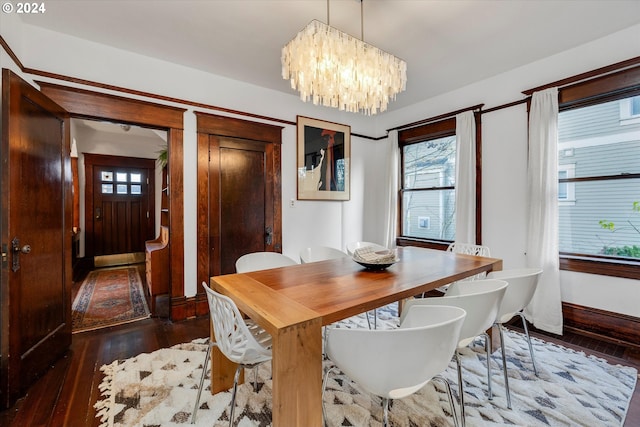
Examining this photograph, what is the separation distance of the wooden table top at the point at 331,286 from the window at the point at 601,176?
3.94 ft

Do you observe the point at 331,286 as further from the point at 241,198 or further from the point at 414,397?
the point at 241,198

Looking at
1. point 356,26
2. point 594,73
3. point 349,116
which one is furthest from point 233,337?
point 349,116

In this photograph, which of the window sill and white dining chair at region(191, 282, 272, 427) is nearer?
white dining chair at region(191, 282, 272, 427)

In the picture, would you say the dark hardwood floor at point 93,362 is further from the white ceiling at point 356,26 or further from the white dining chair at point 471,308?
the white ceiling at point 356,26

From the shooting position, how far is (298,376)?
1139 mm

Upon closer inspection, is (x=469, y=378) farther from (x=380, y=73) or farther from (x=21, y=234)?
(x=21, y=234)

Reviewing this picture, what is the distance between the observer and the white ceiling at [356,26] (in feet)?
7.06

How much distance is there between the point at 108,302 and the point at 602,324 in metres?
5.38

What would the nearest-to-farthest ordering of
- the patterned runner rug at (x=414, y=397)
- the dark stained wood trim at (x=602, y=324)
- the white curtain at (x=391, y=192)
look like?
the patterned runner rug at (x=414, y=397), the dark stained wood trim at (x=602, y=324), the white curtain at (x=391, y=192)

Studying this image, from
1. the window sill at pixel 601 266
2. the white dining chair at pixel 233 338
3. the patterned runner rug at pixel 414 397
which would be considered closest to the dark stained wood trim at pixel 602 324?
the window sill at pixel 601 266

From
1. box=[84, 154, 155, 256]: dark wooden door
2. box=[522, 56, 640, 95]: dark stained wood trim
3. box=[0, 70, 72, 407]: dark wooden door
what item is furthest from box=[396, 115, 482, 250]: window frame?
box=[84, 154, 155, 256]: dark wooden door

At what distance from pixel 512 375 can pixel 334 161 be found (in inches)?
127

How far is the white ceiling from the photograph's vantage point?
7.06 feet

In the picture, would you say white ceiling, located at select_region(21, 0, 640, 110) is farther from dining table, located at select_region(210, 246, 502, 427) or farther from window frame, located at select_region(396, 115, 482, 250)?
dining table, located at select_region(210, 246, 502, 427)
